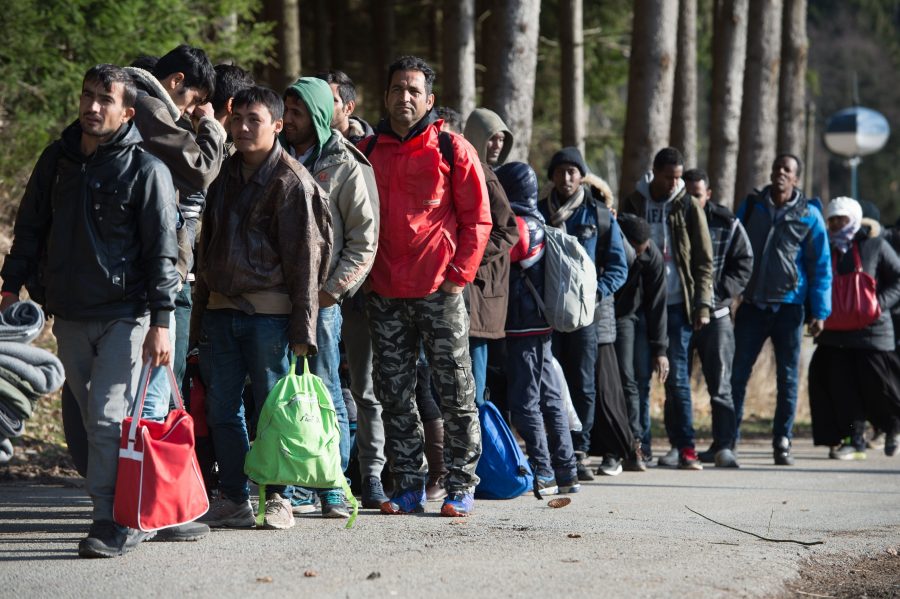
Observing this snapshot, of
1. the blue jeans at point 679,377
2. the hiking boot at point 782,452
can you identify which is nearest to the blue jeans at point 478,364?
the blue jeans at point 679,377

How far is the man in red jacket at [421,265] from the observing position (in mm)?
7180

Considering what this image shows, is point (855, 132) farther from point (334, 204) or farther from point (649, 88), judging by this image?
point (334, 204)

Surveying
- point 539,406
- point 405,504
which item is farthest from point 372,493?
point 539,406

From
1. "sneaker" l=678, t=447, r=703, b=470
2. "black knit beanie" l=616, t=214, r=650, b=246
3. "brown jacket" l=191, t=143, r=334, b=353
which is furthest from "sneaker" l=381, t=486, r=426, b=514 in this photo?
"sneaker" l=678, t=447, r=703, b=470

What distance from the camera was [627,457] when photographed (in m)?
10.2

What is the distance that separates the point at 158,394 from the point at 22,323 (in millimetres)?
1156

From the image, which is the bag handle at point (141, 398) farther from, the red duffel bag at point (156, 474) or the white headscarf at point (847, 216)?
the white headscarf at point (847, 216)

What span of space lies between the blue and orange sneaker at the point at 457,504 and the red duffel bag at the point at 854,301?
18.9ft

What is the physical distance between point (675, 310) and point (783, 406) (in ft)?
4.58

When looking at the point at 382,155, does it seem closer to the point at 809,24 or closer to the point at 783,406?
the point at 783,406

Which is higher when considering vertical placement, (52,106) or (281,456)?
(52,106)

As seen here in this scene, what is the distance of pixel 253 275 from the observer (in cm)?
649

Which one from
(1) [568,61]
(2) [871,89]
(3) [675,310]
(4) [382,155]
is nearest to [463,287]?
(4) [382,155]

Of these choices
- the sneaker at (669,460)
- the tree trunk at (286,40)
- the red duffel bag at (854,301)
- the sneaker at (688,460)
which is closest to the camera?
the sneaker at (688,460)
